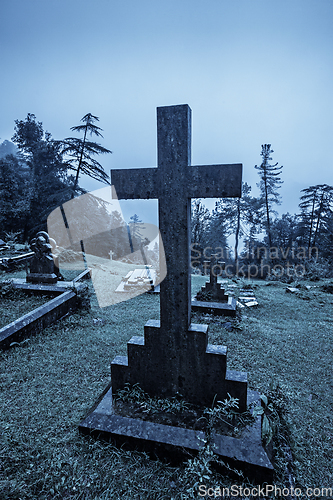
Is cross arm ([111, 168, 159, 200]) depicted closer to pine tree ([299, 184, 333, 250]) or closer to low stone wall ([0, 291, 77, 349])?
low stone wall ([0, 291, 77, 349])

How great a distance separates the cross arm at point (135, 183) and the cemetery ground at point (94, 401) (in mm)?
2409

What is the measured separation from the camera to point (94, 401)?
2943 mm

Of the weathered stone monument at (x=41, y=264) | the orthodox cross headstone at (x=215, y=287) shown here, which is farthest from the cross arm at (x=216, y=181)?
the weathered stone monument at (x=41, y=264)

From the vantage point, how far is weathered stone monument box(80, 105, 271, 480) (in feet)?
7.57

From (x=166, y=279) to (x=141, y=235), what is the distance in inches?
974

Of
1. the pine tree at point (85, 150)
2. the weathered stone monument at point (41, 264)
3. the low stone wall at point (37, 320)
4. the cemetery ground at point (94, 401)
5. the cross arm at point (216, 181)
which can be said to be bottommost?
the cemetery ground at point (94, 401)

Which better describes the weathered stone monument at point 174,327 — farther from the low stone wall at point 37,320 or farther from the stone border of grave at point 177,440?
the low stone wall at point 37,320

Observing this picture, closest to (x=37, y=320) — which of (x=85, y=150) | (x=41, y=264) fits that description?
(x=41, y=264)

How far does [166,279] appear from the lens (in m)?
2.53

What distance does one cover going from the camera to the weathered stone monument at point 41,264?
7242 millimetres

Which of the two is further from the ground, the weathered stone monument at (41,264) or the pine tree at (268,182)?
the pine tree at (268,182)

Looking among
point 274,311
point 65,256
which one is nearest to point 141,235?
point 65,256

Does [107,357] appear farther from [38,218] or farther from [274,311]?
[38,218]

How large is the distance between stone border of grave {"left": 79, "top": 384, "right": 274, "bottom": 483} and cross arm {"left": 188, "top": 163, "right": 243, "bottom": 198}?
7.17 feet
